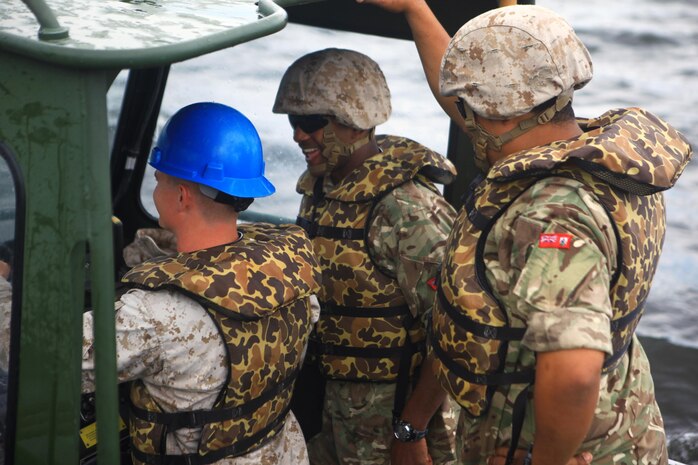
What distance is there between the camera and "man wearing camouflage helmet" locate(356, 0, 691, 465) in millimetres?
2234

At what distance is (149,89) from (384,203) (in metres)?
1.50

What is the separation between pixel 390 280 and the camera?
325 cm

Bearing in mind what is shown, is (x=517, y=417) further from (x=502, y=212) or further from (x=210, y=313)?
(x=210, y=313)

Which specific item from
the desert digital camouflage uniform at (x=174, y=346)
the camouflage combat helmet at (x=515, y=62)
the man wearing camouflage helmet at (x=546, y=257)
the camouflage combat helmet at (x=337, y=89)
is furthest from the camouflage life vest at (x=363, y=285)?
the camouflage combat helmet at (x=515, y=62)

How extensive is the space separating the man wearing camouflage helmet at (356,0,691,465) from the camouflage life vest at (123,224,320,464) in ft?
1.34

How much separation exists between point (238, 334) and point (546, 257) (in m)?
0.76

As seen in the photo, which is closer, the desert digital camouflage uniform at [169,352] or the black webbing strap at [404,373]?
the desert digital camouflage uniform at [169,352]

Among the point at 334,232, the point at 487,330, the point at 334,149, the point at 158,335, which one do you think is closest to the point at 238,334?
the point at 158,335

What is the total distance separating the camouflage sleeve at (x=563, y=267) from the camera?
220cm

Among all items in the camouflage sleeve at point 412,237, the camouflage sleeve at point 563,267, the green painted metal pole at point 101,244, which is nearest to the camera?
the green painted metal pole at point 101,244

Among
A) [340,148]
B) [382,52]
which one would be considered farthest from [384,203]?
[382,52]

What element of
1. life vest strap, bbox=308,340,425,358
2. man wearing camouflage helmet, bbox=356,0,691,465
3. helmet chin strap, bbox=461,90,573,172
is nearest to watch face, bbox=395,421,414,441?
life vest strap, bbox=308,340,425,358

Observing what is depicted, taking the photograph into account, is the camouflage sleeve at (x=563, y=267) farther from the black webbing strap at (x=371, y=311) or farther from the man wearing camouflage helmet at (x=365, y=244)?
the black webbing strap at (x=371, y=311)

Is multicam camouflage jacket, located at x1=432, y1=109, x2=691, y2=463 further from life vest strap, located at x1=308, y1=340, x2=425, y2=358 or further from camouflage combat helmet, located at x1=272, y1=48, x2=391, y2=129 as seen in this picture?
camouflage combat helmet, located at x1=272, y1=48, x2=391, y2=129
